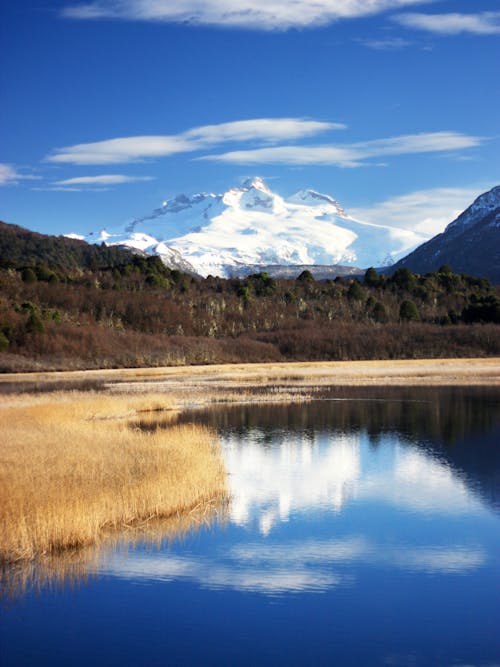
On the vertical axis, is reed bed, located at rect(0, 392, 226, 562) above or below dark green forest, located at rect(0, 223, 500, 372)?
below

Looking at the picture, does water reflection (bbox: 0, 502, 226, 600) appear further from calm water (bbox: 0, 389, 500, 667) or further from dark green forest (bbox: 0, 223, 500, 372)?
dark green forest (bbox: 0, 223, 500, 372)

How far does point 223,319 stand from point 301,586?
11374 centimetres

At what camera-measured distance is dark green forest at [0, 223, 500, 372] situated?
95.6 metres

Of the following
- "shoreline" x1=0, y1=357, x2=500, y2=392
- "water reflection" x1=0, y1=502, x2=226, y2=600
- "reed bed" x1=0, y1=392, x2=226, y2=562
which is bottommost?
"water reflection" x1=0, y1=502, x2=226, y2=600

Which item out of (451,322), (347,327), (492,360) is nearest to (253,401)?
(492,360)

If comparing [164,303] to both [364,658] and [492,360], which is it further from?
[364,658]

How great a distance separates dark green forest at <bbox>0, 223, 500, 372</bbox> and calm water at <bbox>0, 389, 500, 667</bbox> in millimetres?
64154

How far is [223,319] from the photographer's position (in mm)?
130625

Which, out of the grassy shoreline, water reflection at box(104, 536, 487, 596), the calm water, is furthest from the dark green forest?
water reflection at box(104, 536, 487, 596)

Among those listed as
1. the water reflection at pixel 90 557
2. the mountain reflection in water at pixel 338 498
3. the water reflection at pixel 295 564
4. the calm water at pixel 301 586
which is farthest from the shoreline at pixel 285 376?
the water reflection at pixel 295 564

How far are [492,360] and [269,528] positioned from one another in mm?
84064

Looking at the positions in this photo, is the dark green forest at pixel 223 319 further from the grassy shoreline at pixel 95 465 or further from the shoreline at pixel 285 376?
the grassy shoreline at pixel 95 465

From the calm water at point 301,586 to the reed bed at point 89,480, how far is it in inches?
47.1

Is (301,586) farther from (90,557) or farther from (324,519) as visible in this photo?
(324,519)
